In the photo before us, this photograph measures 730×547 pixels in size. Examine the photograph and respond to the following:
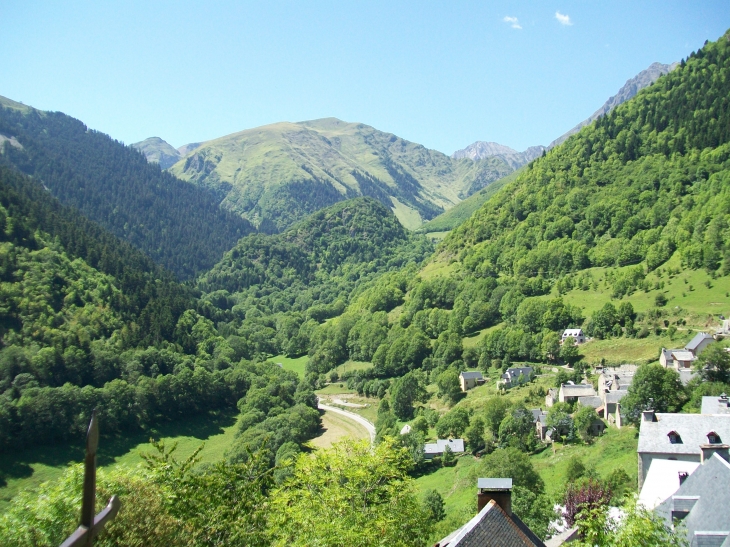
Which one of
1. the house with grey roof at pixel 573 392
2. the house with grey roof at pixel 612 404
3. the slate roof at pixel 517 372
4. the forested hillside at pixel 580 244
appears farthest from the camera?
the forested hillside at pixel 580 244

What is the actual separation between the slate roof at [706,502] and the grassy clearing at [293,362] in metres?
111

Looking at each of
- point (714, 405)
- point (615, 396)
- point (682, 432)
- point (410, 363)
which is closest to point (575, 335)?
point (410, 363)

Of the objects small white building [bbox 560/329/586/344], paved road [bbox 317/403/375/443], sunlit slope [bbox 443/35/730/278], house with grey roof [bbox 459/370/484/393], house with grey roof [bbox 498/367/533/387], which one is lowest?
paved road [bbox 317/403/375/443]

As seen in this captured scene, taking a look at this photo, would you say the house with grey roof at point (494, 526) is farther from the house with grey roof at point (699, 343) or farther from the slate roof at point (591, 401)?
the house with grey roof at point (699, 343)

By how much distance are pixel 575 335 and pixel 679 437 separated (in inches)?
2323

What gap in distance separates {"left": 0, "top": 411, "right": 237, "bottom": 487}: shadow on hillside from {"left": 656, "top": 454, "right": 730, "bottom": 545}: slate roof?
59590 mm

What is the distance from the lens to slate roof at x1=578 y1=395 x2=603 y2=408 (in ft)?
205

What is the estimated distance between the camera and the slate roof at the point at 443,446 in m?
64.9

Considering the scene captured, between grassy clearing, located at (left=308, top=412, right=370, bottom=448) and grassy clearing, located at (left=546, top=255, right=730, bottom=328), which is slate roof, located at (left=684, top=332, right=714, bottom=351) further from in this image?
grassy clearing, located at (left=308, top=412, right=370, bottom=448)

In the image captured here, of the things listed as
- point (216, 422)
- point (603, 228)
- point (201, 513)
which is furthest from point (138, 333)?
point (603, 228)

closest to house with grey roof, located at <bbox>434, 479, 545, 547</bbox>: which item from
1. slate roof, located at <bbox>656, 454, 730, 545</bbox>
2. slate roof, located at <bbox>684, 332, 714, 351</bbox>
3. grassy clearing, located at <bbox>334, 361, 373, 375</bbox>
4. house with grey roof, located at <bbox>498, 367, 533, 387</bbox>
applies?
slate roof, located at <bbox>656, 454, 730, 545</bbox>

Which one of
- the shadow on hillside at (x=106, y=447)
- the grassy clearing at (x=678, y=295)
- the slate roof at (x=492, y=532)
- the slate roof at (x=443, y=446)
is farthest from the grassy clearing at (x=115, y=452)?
the grassy clearing at (x=678, y=295)

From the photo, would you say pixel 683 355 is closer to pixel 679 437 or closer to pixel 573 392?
pixel 573 392

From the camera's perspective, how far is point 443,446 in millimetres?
65500
